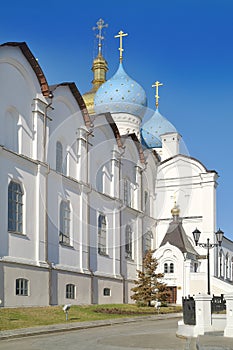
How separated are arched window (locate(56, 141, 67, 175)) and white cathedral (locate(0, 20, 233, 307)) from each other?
0.18 ft

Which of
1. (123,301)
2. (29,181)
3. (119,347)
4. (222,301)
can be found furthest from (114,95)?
(119,347)

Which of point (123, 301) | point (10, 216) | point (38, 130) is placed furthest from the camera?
point (123, 301)

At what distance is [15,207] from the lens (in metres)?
28.4

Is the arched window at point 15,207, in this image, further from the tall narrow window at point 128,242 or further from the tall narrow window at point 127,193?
the tall narrow window at point 127,193

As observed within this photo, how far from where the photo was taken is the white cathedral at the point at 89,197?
28750mm

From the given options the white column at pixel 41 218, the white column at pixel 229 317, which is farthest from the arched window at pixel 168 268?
the white column at pixel 229 317

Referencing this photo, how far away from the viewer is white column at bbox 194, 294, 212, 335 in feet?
58.1

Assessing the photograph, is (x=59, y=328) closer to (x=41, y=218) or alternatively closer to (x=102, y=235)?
(x=41, y=218)

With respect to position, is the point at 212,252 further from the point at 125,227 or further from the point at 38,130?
the point at 38,130

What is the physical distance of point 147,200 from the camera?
4616 cm

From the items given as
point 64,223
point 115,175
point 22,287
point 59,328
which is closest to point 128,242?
point 115,175

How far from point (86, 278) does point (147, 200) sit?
524 inches

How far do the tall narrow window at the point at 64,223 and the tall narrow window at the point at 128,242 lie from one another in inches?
329

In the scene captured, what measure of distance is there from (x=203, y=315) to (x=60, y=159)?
17.3 meters
